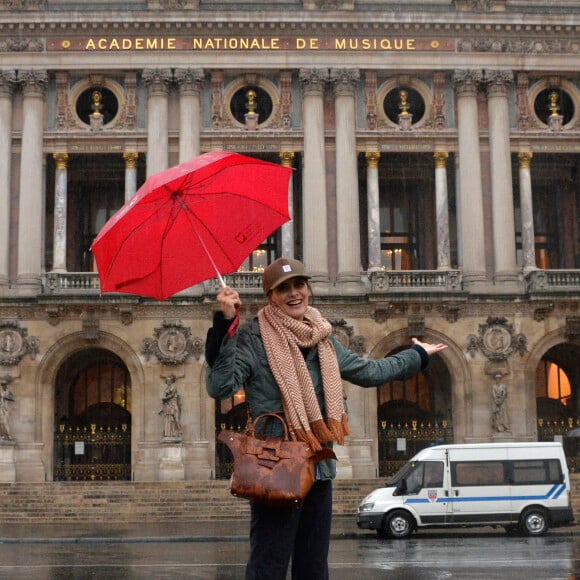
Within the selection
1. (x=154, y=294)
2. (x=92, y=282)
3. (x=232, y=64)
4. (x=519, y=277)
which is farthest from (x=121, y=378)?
(x=154, y=294)

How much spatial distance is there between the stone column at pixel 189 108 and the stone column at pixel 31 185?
5173mm

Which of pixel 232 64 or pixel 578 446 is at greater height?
pixel 232 64

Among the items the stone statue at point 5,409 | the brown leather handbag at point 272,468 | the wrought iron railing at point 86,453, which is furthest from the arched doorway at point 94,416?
the brown leather handbag at point 272,468

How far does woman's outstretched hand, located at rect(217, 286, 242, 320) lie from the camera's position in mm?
5922

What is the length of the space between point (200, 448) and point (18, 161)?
42.3ft

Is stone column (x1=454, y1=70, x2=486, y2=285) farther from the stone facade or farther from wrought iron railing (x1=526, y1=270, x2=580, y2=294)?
wrought iron railing (x1=526, y1=270, x2=580, y2=294)

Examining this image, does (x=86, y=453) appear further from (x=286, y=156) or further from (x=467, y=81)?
(x=467, y=81)

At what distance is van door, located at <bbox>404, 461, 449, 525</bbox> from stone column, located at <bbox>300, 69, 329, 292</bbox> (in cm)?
1331

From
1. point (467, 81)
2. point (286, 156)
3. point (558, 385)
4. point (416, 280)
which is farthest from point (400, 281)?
point (558, 385)

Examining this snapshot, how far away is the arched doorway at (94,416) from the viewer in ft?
129

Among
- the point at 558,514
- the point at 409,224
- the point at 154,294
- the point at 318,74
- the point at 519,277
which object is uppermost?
the point at 318,74

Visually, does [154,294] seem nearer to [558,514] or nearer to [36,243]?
[558,514]

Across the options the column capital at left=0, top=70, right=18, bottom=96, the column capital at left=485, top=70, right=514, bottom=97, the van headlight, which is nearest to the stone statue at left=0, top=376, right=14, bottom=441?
the column capital at left=0, top=70, right=18, bottom=96

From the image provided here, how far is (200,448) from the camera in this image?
125ft
